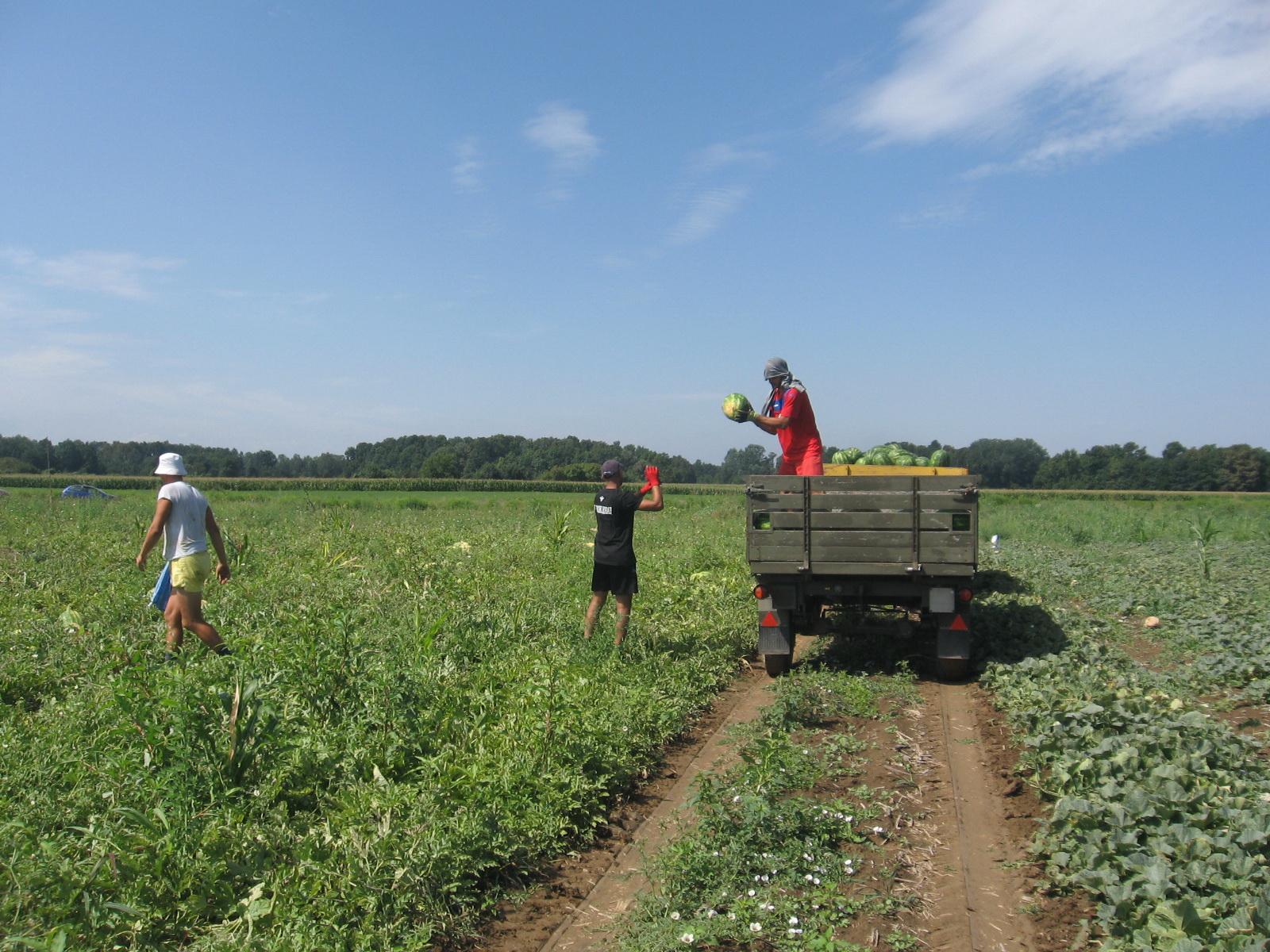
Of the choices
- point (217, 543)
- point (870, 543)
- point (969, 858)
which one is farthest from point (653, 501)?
point (969, 858)

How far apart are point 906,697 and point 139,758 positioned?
602 centimetres

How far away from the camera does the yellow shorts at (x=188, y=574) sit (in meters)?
7.73

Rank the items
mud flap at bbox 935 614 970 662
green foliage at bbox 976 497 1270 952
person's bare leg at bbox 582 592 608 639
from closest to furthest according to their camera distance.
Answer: green foliage at bbox 976 497 1270 952, mud flap at bbox 935 614 970 662, person's bare leg at bbox 582 592 608 639

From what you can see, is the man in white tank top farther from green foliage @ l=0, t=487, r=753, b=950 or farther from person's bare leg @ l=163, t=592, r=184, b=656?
green foliage @ l=0, t=487, r=753, b=950

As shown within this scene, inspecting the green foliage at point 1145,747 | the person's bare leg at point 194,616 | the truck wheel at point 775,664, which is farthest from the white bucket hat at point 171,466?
the green foliage at point 1145,747

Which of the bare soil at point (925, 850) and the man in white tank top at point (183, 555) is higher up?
the man in white tank top at point (183, 555)

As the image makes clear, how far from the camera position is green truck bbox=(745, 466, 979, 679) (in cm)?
810

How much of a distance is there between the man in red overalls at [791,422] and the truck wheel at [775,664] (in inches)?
74.7

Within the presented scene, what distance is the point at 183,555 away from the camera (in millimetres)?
7805

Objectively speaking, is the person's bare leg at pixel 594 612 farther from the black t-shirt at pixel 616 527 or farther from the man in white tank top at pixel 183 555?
the man in white tank top at pixel 183 555

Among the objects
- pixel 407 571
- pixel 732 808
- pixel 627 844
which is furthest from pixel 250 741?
pixel 407 571

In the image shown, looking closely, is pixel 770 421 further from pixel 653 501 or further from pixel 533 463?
pixel 533 463

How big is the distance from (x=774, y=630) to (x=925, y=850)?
3940mm

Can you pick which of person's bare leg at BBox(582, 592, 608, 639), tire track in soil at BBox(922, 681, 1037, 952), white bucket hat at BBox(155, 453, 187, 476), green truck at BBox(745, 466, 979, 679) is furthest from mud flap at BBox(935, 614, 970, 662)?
white bucket hat at BBox(155, 453, 187, 476)
